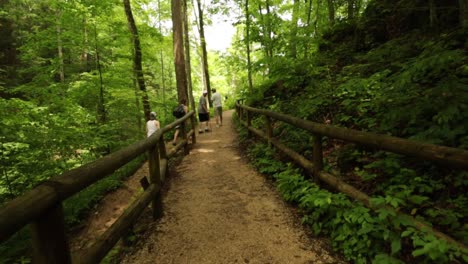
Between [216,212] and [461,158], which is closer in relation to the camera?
[461,158]

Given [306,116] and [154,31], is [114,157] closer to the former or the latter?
[306,116]

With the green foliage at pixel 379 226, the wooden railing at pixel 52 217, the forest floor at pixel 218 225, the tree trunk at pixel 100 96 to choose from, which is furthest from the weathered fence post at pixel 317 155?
the tree trunk at pixel 100 96

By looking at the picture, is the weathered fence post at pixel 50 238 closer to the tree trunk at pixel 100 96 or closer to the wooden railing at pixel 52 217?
the wooden railing at pixel 52 217

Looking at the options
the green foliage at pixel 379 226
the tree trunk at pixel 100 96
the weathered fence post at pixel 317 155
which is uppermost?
the tree trunk at pixel 100 96

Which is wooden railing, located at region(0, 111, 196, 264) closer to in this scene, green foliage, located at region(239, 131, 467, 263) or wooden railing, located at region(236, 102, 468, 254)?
green foliage, located at region(239, 131, 467, 263)

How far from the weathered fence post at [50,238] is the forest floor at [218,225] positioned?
1.49 m

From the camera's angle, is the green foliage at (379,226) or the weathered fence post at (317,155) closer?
the green foliage at (379,226)

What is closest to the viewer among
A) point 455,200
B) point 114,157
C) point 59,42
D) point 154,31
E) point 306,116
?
point 455,200

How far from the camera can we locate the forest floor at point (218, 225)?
310cm

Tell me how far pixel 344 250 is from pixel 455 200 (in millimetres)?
1140

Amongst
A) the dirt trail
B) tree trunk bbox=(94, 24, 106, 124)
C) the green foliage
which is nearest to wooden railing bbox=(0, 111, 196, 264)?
the dirt trail

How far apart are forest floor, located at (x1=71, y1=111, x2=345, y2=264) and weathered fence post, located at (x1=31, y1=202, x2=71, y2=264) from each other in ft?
4.88

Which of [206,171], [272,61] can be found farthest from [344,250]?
[272,61]

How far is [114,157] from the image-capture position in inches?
111
